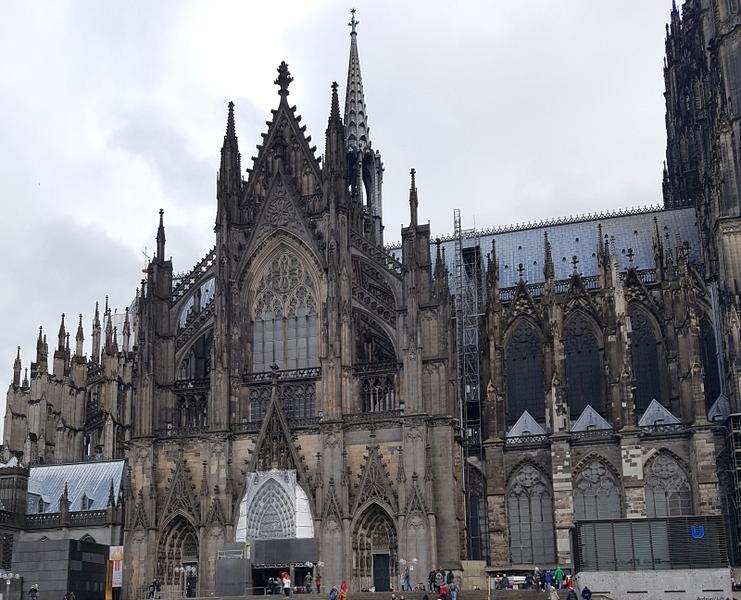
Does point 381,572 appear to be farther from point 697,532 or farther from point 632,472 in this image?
point 697,532

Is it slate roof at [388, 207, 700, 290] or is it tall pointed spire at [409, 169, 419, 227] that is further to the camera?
slate roof at [388, 207, 700, 290]

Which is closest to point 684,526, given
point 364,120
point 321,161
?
point 321,161

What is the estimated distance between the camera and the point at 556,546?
56531 mm

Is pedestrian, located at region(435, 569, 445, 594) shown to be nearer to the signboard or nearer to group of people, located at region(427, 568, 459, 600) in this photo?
group of people, located at region(427, 568, 459, 600)

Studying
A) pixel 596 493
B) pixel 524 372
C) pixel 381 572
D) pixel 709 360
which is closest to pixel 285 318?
pixel 381 572

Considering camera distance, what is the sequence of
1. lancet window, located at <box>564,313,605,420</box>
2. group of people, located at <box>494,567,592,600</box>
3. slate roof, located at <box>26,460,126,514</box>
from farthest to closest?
lancet window, located at <box>564,313,605,420</box>
slate roof, located at <box>26,460,126,514</box>
group of people, located at <box>494,567,592,600</box>

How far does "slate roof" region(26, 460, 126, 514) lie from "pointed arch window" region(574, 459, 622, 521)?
80.5 feet

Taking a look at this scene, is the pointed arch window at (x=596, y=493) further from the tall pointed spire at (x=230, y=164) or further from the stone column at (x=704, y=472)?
the tall pointed spire at (x=230, y=164)

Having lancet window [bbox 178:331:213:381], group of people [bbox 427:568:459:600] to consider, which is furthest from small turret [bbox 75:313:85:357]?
group of people [bbox 427:568:459:600]

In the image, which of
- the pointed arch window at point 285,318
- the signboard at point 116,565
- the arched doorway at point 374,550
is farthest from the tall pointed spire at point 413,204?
the signboard at point 116,565

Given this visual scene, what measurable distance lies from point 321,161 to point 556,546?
23.2 meters

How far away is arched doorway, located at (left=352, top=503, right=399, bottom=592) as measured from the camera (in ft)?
167

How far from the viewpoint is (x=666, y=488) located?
56.2 metres

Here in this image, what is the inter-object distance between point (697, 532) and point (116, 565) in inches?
1101
